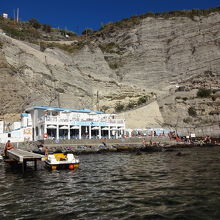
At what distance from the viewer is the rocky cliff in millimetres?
71375

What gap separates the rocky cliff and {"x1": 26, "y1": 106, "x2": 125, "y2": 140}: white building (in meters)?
14.5

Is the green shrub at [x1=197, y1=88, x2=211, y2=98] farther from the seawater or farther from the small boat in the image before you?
the seawater

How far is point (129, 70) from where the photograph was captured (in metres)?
110

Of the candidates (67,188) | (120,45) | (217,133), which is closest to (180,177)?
(67,188)

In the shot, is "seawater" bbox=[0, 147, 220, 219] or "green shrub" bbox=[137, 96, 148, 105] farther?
"green shrub" bbox=[137, 96, 148, 105]

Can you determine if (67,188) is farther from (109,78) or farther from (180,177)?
(109,78)

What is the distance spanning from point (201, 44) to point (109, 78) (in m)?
42.7

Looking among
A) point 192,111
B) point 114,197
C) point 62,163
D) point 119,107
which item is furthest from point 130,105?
point 114,197

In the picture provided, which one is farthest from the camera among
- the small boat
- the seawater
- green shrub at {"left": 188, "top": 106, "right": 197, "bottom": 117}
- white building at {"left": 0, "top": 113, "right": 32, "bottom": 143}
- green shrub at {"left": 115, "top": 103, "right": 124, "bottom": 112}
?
green shrub at {"left": 115, "top": 103, "right": 124, "bottom": 112}

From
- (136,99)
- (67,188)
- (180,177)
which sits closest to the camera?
(67,188)

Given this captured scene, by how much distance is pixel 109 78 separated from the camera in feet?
339

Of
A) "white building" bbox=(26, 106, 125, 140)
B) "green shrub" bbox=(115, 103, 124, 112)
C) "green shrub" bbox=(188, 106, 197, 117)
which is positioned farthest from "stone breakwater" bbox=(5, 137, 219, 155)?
"green shrub" bbox=(115, 103, 124, 112)

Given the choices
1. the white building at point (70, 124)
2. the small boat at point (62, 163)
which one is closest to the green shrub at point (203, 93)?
the white building at point (70, 124)

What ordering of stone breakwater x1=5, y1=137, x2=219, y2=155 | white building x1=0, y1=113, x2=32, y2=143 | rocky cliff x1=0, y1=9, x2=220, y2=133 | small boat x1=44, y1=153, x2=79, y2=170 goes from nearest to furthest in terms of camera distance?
small boat x1=44, y1=153, x2=79, y2=170, stone breakwater x1=5, y1=137, x2=219, y2=155, white building x1=0, y1=113, x2=32, y2=143, rocky cliff x1=0, y1=9, x2=220, y2=133
